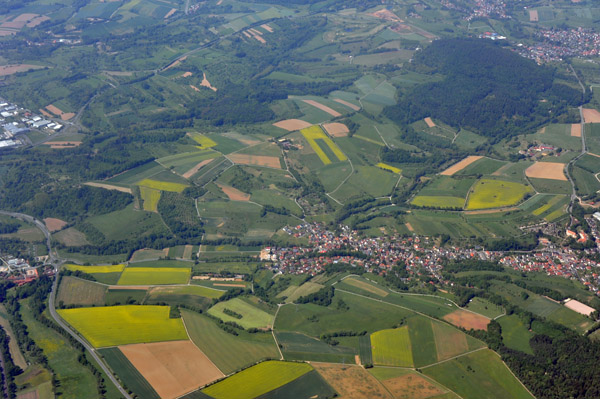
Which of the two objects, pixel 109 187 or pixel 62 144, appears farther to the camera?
pixel 62 144

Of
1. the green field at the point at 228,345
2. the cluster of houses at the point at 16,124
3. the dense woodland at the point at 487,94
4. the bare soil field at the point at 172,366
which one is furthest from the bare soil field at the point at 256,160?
the bare soil field at the point at 172,366

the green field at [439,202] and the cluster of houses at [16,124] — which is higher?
→ the green field at [439,202]

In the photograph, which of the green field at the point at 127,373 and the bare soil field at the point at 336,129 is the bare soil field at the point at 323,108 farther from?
the green field at the point at 127,373

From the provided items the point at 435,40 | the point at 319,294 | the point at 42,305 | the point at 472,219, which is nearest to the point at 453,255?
the point at 472,219

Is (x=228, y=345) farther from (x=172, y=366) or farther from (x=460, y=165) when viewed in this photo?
(x=460, y=165)

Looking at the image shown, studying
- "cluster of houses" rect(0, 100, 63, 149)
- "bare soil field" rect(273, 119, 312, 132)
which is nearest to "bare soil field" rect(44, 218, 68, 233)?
"cluster of houses" rect(0, 100, 63, 149)

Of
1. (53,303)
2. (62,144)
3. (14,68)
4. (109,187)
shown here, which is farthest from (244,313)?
(14,68)
